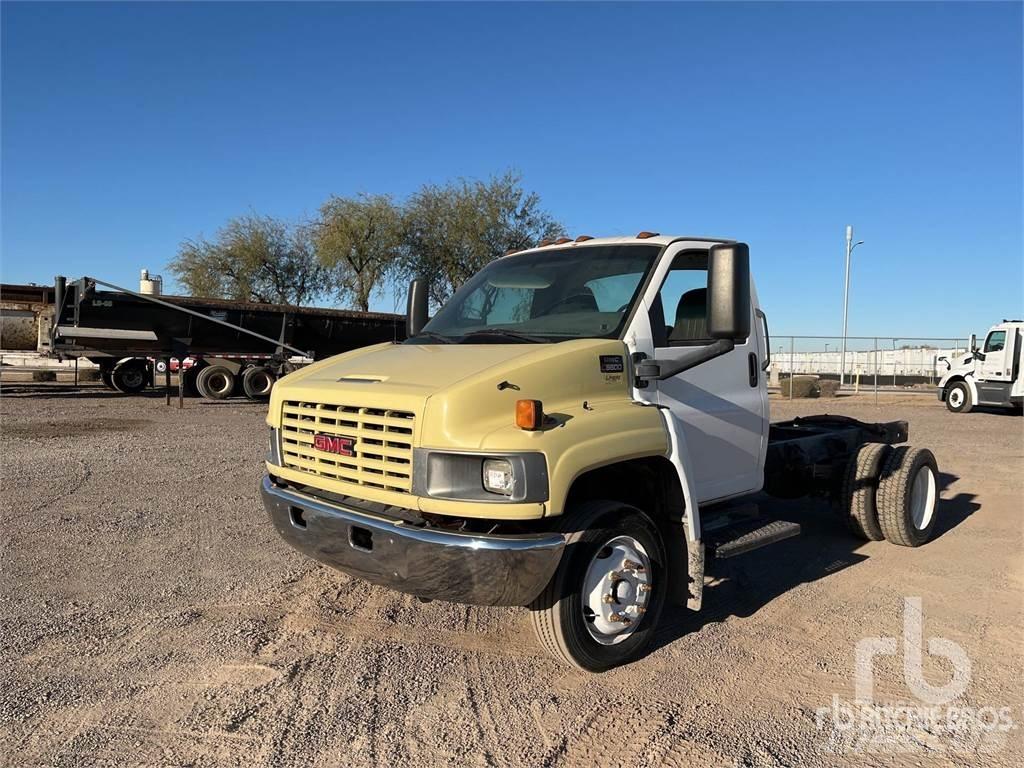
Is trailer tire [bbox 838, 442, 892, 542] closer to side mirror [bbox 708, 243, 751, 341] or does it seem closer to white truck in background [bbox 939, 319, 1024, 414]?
side mirror [bbox 708, 243, 751, 341]

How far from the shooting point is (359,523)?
346cm

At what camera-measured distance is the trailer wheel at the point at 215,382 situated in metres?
19.3

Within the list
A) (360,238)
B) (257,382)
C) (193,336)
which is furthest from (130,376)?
(360,238)

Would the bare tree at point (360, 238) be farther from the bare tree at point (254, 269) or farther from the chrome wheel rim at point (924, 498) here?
the chrome wheel rim at point (924, 498)

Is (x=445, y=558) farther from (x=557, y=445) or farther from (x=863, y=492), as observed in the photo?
(x=863, y=492)

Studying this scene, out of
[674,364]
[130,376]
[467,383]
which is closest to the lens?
[467,383]

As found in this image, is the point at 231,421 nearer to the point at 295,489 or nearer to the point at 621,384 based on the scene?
the point at 295,489

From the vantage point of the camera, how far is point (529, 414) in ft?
10.6

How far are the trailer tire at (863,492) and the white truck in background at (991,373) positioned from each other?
1641 centimetres

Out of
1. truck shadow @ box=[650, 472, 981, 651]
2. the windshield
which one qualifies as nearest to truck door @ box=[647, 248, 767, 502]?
the windshield

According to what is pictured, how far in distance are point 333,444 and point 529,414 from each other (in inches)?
44.1

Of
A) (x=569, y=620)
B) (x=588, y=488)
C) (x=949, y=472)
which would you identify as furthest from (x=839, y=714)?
(x=949, y=472)

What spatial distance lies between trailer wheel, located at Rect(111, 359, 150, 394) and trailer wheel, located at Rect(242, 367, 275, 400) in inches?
124

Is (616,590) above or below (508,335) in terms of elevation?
below
